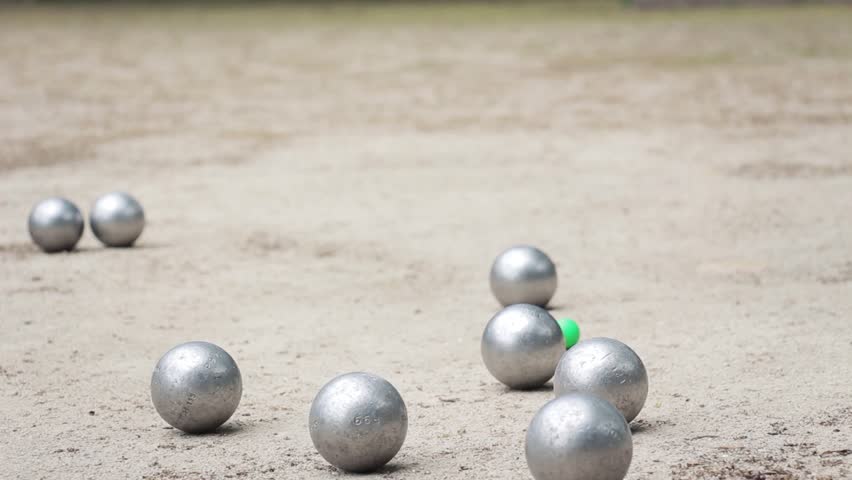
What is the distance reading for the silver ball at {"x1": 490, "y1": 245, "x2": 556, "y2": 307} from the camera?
25.7 ft

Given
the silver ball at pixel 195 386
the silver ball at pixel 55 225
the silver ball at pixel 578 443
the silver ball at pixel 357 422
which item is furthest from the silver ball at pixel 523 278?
the silver ball at pixel 55 225

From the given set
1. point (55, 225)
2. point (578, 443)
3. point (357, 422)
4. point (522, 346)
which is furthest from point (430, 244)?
point (578, 443)

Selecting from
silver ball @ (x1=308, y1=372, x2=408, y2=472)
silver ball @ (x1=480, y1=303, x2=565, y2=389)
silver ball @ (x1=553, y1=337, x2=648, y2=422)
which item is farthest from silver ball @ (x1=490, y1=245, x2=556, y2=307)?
silver ball @ (x1=308, y1=372, x2=408, y2=472)

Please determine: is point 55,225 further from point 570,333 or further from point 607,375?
point 607,375

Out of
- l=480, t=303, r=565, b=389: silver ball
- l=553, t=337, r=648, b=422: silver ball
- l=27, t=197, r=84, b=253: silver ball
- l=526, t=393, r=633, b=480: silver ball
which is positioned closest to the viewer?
l=526, t=393, r=633, b=480: silver ball

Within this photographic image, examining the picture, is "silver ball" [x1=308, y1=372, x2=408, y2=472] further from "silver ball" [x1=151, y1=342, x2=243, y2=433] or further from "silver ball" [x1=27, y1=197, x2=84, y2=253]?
"silver ball" [x1=27, y1=197, x2=84, y2=253]

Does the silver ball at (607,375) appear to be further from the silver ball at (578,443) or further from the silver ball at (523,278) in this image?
the silver ball at (523,278)

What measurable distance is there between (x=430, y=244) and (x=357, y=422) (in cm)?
535

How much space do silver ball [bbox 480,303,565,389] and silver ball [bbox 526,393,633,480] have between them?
5.10ft

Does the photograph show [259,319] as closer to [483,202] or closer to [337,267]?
[337,267]

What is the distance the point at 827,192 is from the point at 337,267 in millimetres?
5247

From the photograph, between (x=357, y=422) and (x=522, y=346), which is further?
(x=522, y=346)

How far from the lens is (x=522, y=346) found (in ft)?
19.5

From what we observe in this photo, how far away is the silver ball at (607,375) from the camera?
520 centimetres
